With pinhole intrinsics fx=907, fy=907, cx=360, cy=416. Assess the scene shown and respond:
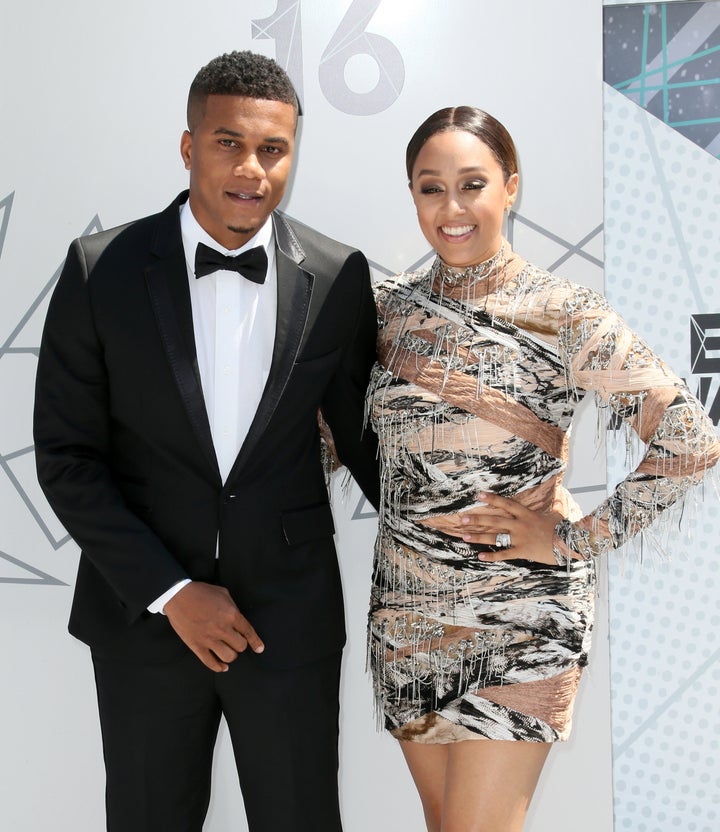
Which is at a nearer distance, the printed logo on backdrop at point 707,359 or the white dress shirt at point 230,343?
the white dress shirt at point 230,343

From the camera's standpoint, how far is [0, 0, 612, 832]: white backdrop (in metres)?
2.33

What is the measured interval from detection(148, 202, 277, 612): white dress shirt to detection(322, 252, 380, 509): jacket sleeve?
16cm

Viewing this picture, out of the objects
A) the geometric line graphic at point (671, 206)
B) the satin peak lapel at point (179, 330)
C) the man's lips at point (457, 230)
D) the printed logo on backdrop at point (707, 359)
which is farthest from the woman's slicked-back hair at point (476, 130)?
the printed logo on backdrop at point (707, 359)

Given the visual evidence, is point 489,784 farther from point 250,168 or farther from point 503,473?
point 250,168

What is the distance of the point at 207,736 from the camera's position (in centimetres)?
173

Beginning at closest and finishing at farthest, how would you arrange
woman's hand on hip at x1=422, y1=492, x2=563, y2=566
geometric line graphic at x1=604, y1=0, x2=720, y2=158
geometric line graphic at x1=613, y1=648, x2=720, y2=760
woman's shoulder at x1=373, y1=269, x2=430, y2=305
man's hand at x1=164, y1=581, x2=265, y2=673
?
man's hand at x1=164, y1=581, x2=265, y2=673 → woman's hand on hip at x1=422, y1=492, x2=563, y2=566 → woman's shoulder at x1=373, y1=269, x2=430, y2=305 → geometric line graphic at x1=604, y1=0, x2=720, y2=158 → geometric line graphic at x1=613, y1=648, x2=720, y2=760

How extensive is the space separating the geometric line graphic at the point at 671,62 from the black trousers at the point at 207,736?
1.63 m

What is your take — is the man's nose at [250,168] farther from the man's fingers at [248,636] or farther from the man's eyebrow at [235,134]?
the man's fingers at [248,636]

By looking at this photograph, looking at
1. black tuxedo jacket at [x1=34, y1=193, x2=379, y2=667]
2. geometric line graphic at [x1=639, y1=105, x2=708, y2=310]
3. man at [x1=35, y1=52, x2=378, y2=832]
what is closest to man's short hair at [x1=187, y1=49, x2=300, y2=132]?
man at [x1=35, y1=52, x2=378, y2=832]

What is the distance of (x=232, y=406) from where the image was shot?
1.65 metres

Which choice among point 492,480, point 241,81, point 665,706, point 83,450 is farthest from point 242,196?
point 665,706

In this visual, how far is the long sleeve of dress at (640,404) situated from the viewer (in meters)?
1.63

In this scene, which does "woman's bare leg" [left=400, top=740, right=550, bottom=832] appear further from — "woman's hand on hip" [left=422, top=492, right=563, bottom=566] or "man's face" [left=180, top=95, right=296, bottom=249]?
"man's face" [left=180, top=95, right=296, bottom=249]

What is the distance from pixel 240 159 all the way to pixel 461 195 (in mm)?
418
